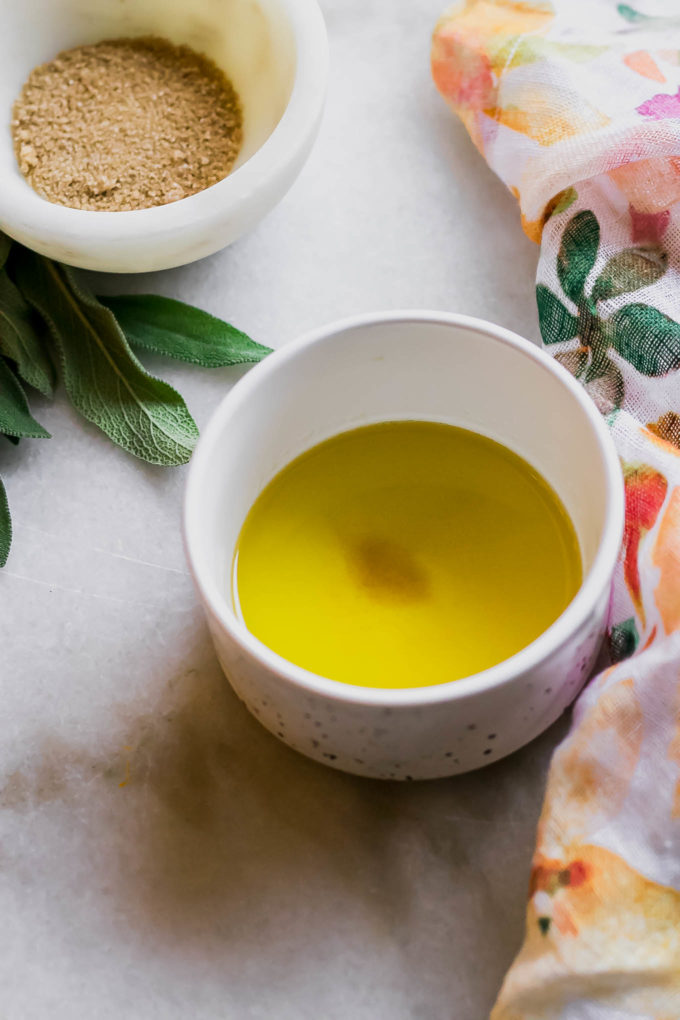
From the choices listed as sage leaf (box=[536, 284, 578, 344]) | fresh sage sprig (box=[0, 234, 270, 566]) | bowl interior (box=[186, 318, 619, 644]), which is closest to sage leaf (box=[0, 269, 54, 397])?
fresh sage sprig (box=[0, 234, 270, 566])

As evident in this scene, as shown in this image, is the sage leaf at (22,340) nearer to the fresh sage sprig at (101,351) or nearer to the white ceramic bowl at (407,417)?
the fresh sage sprig at (101,351)

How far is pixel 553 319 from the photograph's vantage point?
645 millimetres

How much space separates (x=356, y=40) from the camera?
0.79 metres

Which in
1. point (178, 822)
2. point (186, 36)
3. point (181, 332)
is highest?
point (186, 36)

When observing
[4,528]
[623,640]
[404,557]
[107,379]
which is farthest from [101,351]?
[623,640]

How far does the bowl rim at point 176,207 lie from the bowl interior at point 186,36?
0.04 metres

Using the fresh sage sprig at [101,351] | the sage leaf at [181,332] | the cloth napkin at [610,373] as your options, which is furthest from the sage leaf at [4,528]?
the cloth napkin at [610,373]

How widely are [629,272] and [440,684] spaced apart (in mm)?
290

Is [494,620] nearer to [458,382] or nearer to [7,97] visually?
[458,382]

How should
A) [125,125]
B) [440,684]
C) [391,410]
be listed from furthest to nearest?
[125,125] < [391,410] < [440,684]

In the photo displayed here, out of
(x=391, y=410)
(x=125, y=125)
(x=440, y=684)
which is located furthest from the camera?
(x=125, y=125)

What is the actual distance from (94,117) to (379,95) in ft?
0.66

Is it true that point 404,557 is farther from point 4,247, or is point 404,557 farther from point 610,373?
point 4,247

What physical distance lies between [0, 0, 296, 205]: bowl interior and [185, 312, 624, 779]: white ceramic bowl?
8.5 inches
